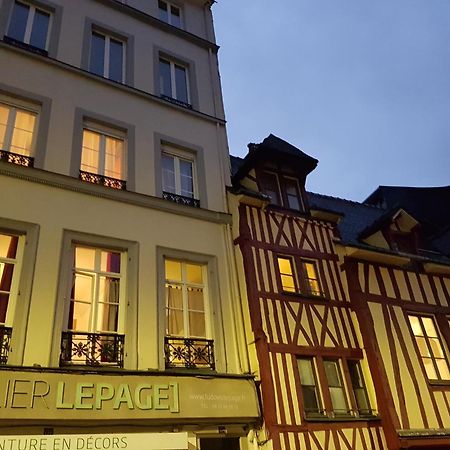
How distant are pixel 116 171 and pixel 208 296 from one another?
255cm

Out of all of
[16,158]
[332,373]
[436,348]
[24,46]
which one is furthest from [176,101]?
[436,348]

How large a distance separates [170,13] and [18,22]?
12.6 feet

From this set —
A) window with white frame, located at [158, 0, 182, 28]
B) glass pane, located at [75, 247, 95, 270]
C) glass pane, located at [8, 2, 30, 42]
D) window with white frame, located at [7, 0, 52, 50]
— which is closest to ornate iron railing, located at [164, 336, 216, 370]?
glass pane, located at [75, 247, 95, 270]

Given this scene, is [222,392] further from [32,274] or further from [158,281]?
[32,274]

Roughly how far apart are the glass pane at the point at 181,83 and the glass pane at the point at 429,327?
6.46m

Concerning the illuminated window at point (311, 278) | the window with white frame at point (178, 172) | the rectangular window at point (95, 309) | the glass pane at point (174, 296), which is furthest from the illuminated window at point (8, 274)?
the illuminated window at point (311, 278)

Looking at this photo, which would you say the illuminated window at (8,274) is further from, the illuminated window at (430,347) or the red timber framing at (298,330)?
the illuminated window at (430,347)

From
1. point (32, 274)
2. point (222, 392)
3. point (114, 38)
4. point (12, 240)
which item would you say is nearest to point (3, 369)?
point (32, 274)

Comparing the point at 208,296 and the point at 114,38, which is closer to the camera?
the point at 208,296

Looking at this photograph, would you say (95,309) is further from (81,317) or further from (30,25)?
(30,25)

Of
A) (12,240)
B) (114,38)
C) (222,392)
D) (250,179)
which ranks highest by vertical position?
(114,38)

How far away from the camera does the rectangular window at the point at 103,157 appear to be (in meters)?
7.32

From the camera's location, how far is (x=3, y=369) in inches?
198

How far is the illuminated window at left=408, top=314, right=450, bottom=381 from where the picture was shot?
841cm
